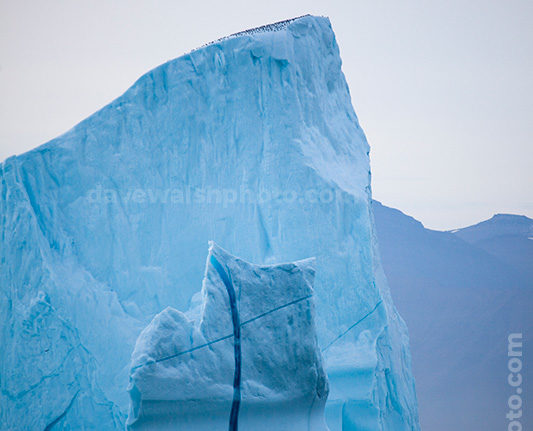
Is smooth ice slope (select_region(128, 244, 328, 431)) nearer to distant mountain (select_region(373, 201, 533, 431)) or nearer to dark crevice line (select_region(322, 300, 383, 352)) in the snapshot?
dark crevice line (select_region(322, 300, 383, 352))

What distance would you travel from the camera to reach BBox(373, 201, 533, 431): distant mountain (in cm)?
1883

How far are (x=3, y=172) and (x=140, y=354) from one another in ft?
7.76

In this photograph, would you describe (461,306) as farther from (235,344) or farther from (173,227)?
(235,344)

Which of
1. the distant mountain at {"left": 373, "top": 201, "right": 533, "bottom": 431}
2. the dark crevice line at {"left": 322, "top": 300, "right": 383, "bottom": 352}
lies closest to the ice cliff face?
the dark crevice line at {"left": 322, "top": 300, "right": 383, "bottom": 352}

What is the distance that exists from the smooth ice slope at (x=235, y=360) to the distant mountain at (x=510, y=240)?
17763mm

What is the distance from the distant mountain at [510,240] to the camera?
21.7 metres

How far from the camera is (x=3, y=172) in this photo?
5934mm

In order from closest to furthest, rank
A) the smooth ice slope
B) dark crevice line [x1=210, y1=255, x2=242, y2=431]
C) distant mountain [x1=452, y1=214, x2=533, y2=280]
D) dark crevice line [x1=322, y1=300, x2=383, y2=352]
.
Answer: the smooth ice slope
dark crevice line [x1=210, y1=255, x2=242, y2=431]
dark crevice line [x1=322, y1=300, x2=383, y2=352]
distant mountain [x1=452, y1=214, x2=533, y2=280]

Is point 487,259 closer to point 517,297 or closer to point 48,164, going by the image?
point 517,297

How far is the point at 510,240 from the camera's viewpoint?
72.3 feet

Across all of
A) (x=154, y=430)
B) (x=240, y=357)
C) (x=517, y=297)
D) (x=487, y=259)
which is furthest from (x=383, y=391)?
(x=487, y=259)

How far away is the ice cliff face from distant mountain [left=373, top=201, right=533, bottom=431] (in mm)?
12804

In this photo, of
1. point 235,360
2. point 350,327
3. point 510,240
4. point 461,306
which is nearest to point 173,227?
point 350,327

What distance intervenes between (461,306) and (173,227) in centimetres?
1612
